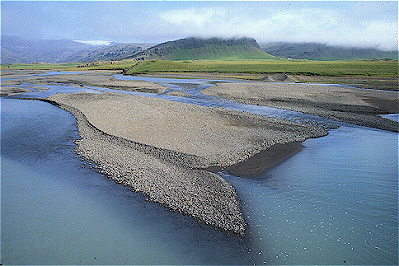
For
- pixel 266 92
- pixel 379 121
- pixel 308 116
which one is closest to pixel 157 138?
pixel 308 116

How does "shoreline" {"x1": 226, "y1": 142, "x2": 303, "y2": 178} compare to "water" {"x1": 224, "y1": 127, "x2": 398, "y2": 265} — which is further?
"shoreline" {"x1": 226, "y1": 142, "x2": 303, "y2": 178}

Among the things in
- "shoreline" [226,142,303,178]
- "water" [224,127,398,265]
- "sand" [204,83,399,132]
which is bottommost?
"water" [224,127,398,265]

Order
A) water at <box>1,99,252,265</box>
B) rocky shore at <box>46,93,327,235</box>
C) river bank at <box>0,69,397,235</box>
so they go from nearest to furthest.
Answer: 1. water at <box>1,99,252,265</box>
2. rocky shore at <box>46,93,327,235</box>
3. river bank at <box>0,69,397,235</box>

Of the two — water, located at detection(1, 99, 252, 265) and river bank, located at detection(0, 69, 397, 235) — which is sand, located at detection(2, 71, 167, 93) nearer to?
river bank, located at detection(0, 69, 397, 235)

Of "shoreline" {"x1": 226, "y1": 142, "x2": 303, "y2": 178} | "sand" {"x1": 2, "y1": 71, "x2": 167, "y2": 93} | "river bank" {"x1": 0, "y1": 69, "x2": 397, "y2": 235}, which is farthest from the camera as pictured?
"sand" {"x1": 2, "y1": 71, "x2": 167, "y2": 93}

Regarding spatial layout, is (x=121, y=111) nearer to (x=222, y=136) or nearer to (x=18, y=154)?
(x=18, y=154)

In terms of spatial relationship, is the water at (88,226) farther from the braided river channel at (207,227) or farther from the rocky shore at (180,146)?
the rocky shore at (180,146)

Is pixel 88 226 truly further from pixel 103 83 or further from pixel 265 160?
pixel 103 83

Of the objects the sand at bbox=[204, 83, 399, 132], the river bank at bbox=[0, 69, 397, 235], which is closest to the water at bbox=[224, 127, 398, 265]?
the river bank at bbox=[0, 69, 397, 235]

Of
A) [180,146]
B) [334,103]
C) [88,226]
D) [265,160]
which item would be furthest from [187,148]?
[334,103]
